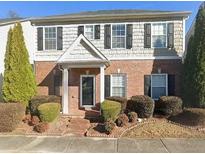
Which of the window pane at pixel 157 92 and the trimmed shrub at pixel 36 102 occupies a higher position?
the window pane at pixel 157 92

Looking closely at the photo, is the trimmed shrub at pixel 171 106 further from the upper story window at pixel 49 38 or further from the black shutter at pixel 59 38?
the upper story window at pixel 49 38

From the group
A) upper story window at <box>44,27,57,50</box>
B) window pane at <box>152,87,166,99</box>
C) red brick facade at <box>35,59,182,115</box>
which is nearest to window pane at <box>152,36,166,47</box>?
red brick facade at <box>35,59,182,115</box>

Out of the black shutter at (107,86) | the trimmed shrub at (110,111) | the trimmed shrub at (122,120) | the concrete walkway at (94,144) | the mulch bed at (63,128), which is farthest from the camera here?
the black shutter at (107,86)

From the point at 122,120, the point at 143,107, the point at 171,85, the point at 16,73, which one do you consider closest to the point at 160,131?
the point at 122,120

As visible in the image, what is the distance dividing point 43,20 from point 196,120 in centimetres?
1112

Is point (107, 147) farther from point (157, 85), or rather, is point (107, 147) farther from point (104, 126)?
point (157, 85)

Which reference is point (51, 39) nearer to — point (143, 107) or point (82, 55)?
point (82, 55)

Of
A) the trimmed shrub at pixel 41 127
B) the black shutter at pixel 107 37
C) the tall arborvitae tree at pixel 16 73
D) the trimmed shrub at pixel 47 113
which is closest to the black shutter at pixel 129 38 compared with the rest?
the black shutter at pixel 107 37

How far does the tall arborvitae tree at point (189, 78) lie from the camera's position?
1573 centimetres

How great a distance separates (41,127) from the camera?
43.7 feet

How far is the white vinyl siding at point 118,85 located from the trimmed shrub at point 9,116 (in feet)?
20.6

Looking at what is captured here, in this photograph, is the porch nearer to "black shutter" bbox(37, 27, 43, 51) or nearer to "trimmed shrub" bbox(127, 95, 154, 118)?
"trimmed shrub" bbox(127, 95, 154, 118)

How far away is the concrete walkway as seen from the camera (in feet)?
33.4

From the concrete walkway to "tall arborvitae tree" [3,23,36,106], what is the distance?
3.58m
